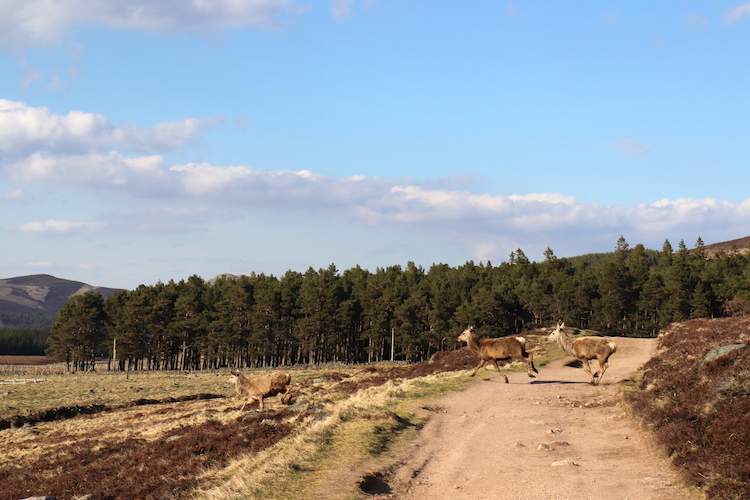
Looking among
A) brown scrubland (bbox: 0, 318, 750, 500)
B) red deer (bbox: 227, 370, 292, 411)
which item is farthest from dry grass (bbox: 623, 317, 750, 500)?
red deer (bbox: 227, 370, 292, 411)

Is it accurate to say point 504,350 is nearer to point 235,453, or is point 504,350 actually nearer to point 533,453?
point 533,453

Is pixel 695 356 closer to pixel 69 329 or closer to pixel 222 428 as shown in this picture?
pixel 222 428

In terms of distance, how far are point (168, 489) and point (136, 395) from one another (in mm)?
49296

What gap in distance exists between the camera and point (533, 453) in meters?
14.3

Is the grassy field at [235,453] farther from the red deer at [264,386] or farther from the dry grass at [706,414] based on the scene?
the dry grass at [706,414]

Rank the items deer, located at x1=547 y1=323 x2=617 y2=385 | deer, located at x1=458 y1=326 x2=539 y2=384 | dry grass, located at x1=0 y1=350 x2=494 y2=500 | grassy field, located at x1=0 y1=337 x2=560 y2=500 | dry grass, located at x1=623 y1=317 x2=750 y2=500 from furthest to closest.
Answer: deer, located at x1=458 y1=326 x2=539 y2=384 → deer, located at x1=547 y1=323 x2=617 y2=385 → dry grass, located at x1=0 y1=350 x2=494 y2=500 → grassy field, located at x1=0 y1=337 x2=560 y2=500 → dry grass, located at x1=623 y1=317 x2=750 y2=500

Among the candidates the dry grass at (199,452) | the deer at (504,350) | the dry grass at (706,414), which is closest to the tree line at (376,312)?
the deer at (504,350)

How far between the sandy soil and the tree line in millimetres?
67938

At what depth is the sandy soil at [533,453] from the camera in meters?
11.3

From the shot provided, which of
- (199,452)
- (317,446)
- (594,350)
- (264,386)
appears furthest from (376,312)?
(317,446)

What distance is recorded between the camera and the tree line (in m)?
90.2

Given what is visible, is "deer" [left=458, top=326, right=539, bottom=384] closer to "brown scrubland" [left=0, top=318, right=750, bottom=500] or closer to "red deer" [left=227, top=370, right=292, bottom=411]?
"brown scrubland" [left=0, top=318, right=750, bottom=500]

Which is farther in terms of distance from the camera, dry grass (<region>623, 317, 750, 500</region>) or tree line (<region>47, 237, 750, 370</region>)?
tree line (<region>47, 237, 750, 370</region>)

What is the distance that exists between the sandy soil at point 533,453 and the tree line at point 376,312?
2675 inches
